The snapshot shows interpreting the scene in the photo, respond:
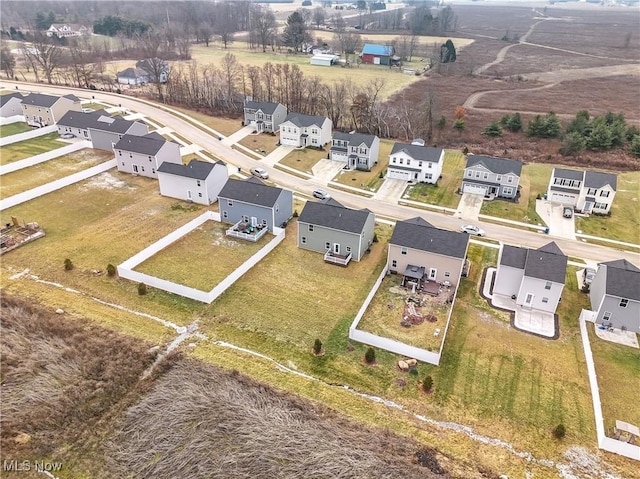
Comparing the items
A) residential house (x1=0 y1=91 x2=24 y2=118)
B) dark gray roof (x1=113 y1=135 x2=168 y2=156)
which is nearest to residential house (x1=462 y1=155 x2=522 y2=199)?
dark gray roof (x1=113 y1=135 x2=168 y2=156)

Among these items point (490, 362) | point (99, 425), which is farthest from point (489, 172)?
point (99, 425)

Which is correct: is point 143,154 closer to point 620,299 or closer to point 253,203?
point 253,203

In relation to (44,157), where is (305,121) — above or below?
above

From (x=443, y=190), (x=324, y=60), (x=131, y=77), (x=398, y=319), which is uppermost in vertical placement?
(x=324, y=60)

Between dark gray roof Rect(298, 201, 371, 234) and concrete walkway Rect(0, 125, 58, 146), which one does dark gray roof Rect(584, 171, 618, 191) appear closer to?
dark gray roof Rect(298, 201, 371, 234)

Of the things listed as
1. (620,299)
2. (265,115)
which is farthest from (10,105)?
(620,299)

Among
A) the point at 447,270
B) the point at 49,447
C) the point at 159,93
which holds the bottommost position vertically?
the point at 49,447

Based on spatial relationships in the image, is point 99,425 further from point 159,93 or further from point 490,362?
point 159,93

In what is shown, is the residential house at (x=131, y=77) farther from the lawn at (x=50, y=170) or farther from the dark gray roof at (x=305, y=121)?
the dark gray roof at (x=305, y=121)
